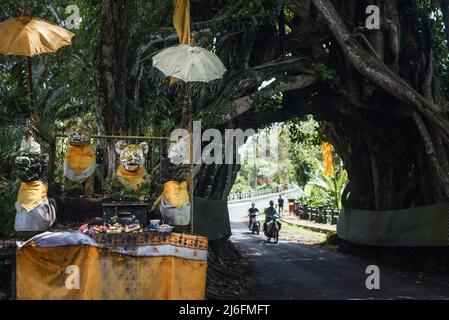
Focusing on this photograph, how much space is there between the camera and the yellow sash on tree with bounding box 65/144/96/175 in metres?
8.11

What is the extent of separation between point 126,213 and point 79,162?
51.7 inches

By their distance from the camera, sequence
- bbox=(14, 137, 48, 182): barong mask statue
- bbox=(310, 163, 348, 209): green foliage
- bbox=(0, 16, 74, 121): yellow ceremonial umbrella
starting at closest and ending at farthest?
bbox=(14, 137, 48, 182): barong mask statue < bbox=(0, 16, 74, 121): yellow ceremonial umbrella < bbox=(310, 163, 348, 209): green foliage

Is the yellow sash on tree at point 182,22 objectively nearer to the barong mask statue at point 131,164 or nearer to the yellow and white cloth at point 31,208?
the barong mask statue at point 131,164

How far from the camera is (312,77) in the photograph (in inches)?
475

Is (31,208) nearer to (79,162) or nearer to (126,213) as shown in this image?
(126,213)

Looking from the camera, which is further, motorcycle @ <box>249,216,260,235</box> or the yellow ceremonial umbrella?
motorcycle @ <box>249,216,260,235</box>

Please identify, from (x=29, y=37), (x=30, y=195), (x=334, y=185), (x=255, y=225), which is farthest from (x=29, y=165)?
(x=334, y=185)

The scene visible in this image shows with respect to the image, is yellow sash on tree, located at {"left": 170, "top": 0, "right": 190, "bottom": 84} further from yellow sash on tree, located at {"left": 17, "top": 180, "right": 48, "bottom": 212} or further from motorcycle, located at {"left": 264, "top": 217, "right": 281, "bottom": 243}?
motorcycle, located at {"left": 264, "top": 217, "right": 281, "bottom": 243}

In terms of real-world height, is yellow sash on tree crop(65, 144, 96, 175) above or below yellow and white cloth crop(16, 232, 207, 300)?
above

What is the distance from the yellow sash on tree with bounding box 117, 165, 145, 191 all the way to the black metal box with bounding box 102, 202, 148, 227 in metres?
0.81

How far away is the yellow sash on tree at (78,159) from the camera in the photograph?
8.11 m

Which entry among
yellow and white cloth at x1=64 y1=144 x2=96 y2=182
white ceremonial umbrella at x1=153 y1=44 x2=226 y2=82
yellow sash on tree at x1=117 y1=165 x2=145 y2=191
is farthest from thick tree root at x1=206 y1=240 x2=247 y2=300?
white ceremonial umbrella at x1=153 y1=44 x2=226 y2=82

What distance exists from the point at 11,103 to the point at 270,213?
10667mm

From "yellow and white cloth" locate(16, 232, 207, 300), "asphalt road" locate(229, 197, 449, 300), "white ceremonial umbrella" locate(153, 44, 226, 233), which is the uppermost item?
"white ceremonial umbrella" locate(153, 44, 226, 233)
